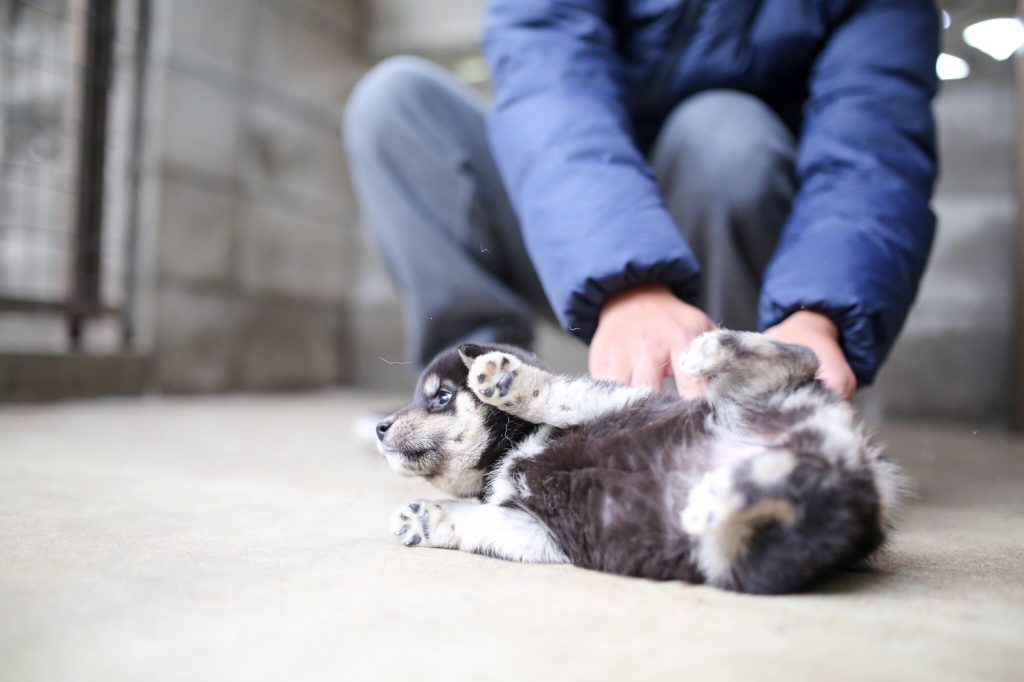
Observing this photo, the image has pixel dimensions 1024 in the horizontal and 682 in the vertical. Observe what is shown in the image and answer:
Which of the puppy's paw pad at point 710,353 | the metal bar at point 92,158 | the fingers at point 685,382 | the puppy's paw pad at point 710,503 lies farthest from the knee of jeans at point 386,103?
the metal bar at point 92,158

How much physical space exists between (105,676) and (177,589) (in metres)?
0.21

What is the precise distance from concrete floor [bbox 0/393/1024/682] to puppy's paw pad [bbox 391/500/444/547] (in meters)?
0.02

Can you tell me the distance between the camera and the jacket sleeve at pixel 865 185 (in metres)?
1.28

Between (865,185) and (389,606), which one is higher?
(865,185)

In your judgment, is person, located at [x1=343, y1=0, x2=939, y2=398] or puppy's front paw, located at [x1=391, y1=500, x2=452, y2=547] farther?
person, located at [x1=343, y1=0, x2=939, y2=398]

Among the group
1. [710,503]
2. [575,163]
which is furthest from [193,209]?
[710,503]

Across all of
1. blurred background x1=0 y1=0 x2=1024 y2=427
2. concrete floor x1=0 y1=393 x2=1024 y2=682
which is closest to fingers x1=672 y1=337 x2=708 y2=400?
concrete floor x1=0 y1=393 x2=1024 y2=682

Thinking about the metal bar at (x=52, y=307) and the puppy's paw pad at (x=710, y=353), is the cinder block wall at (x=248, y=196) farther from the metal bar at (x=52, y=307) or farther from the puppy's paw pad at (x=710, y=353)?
the puppy's paw pad at (x=710, y=353)

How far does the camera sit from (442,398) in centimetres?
111

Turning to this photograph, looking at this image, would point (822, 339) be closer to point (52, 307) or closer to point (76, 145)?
point (52, 307)

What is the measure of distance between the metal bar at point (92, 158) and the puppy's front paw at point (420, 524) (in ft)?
8.17

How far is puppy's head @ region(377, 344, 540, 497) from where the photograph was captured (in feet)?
3.49

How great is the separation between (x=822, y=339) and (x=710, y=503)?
55cm

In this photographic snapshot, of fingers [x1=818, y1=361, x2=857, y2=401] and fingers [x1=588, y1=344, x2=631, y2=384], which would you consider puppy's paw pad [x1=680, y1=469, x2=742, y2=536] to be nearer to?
fingers [x1=588, y1=344, x2=631, y2=384]
